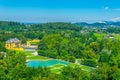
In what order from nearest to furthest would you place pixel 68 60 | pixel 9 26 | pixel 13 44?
pixel 68 60, pixel 13 44, pixel 9 26

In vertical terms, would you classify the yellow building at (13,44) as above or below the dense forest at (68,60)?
below

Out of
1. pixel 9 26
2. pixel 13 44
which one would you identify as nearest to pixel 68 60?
pixel 13 44

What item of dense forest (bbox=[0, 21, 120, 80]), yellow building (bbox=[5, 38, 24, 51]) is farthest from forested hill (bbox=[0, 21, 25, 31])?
yellow building (bbox=[5, 38, 24, 51])

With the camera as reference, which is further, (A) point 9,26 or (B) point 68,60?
(A) point 9,26

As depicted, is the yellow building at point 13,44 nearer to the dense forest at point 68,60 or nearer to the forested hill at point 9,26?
the dense forest at point 68,60

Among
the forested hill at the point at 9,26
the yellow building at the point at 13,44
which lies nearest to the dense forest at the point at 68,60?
the yellow building at the point at 13,44

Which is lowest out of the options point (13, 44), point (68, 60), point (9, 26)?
point (9, 26)

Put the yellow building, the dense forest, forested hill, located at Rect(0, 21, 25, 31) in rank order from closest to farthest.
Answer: the dense forest < the yellow building < forested hill, located at Rect(0, 21, 25, 31)

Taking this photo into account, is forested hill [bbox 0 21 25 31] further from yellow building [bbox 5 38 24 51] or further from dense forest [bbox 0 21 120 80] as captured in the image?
yellow building [bbox 5 38 24 51]

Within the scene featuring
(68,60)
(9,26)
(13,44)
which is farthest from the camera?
(9,26)

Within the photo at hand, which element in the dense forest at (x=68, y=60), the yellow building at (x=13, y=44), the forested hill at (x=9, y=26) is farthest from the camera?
the forested hill at (x=9, y=26)

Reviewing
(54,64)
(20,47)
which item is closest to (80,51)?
(54,64)

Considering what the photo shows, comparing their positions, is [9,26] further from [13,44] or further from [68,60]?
[68,60]
